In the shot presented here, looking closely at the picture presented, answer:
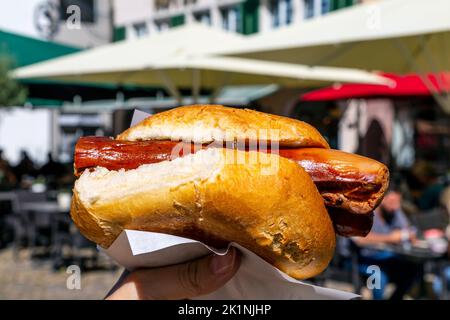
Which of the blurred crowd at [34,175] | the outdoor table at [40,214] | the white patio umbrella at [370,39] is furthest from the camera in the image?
the blurred crowd at [34,175]

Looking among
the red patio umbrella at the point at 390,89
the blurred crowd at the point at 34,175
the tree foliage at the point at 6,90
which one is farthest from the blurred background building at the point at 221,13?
the blurred crowd at the point at 34,175

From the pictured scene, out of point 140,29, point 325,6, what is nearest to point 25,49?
point 325,6

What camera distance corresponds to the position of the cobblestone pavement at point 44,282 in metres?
6.94

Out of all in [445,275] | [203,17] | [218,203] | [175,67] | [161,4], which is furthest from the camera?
[161,4]

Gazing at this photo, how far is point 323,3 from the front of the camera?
16.2 m

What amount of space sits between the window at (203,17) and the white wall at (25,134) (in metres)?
11.1

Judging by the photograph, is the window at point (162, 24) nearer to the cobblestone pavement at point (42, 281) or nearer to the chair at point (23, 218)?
the chair at point (23, 218)

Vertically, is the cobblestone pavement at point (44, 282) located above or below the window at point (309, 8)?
below

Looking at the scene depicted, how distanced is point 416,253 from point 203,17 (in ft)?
55.7

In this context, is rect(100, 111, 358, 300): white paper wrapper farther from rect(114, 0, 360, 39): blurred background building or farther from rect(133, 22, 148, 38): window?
rect(133, 22, 148, 38): window

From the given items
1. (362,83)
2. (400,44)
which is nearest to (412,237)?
(400,44)

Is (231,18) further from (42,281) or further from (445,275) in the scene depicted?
(445,275)

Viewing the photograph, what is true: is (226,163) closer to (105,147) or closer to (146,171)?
(146,171)

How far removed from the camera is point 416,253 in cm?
573
